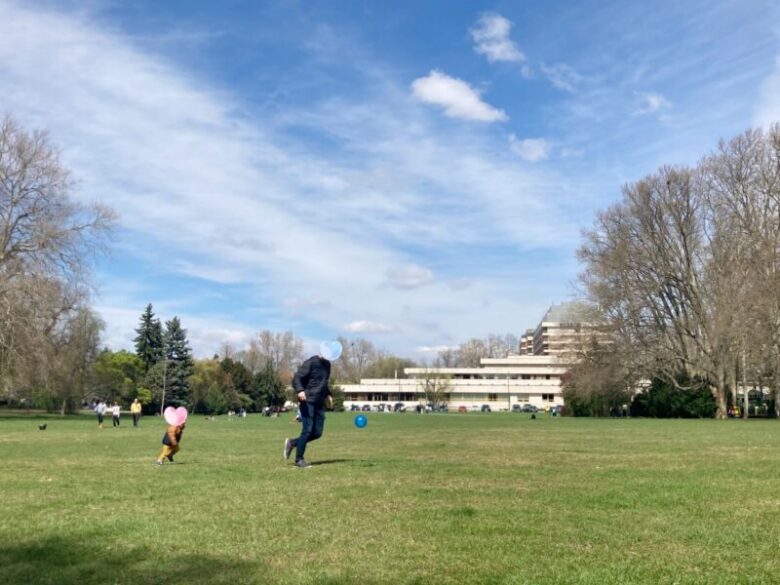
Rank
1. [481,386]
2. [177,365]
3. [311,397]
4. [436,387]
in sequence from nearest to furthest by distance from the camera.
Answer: [311,397] < [177,365] < [436,387] < [481,386]

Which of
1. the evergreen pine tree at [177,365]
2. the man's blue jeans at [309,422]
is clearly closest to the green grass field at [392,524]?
the man's blue jeans at [309,422]

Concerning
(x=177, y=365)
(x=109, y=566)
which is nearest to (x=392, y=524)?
(x=109, y=566)

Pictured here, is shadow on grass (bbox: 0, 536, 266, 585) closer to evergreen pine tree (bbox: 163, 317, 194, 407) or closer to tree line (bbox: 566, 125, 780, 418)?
tree line (bbox: 566, 125, 780, 418)

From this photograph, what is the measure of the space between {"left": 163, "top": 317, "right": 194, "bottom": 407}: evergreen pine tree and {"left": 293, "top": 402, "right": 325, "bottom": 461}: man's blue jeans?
8922 centimetres

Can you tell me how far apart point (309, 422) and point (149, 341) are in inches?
3953

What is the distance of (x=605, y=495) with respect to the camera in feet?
30.8

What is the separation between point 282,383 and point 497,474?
119m

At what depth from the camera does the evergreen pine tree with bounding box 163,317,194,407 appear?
99062 mm

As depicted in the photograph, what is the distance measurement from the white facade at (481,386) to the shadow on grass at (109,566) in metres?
141

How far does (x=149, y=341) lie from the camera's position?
107 m

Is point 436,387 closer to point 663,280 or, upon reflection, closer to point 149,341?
point 149,341

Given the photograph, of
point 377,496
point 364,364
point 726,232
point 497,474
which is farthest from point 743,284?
point 364,364

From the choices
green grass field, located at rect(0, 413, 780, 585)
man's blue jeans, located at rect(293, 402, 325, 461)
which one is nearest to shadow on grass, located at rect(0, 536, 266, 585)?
green grass field, located at rect(0, 413, 780, 585)

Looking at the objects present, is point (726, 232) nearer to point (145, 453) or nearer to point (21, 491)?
point (145, 453)
